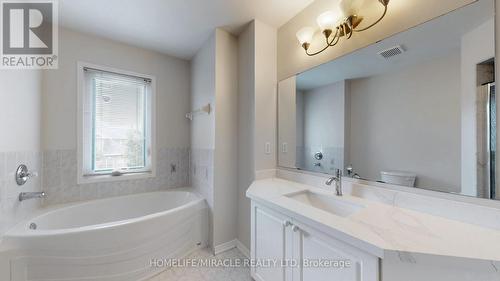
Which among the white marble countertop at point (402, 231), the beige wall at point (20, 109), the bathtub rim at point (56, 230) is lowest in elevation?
the bathtub rim at point (56, 230)

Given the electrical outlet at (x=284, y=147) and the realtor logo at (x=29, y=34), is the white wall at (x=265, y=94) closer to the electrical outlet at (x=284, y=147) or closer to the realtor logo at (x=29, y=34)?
the electrical outlet at (x=284, y=147)

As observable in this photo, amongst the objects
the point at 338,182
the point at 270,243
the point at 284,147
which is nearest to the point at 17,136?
the point at 270,243

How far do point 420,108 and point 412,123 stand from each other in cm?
9

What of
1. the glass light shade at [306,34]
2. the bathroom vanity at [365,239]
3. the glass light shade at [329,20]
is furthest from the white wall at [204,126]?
the glass light shade at [329,20]

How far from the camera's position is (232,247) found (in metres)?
2.12

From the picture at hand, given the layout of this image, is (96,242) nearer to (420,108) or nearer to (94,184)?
(94,184)

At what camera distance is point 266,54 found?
1.96m

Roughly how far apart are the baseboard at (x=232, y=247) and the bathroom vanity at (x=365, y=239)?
54 centimetres

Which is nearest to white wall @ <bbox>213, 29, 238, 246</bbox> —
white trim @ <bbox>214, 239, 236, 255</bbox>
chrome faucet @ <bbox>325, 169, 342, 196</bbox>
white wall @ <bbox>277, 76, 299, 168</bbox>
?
white trim @ <bbox>214, 239, 236, 255</bbox>

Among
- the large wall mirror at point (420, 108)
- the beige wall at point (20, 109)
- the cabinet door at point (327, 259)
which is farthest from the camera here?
the beige wall at point (20, 109)

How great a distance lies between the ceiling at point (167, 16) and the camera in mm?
1664

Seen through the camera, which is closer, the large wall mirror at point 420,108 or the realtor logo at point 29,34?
the large wall mirror at point 420,108

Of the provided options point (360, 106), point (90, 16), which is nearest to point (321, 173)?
point (360, 106)

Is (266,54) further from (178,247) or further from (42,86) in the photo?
(42,86)
